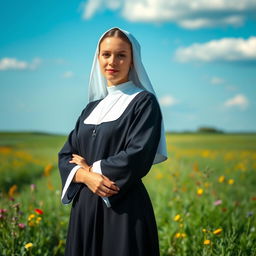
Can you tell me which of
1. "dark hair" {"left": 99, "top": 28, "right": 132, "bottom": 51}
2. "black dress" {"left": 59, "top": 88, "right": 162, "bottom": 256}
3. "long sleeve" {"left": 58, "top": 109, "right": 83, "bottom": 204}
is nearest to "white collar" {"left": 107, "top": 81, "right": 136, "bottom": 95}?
"black dress" {"left": 59, "top": 88, "right": 162, "bottom": 256}

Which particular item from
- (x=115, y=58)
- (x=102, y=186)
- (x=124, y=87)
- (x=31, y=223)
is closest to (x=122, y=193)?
(x=102, y=186)

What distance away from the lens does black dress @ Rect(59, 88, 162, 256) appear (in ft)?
8.04

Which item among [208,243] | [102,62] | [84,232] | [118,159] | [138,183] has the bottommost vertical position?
[208,243]

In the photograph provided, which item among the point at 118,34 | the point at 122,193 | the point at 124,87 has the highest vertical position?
the point at 118,34

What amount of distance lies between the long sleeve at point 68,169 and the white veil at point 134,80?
31cm

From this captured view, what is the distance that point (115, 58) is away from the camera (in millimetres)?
2680

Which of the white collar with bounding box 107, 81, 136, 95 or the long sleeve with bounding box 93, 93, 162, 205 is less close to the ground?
the white collar with bounding box 107, 81, 136, 95

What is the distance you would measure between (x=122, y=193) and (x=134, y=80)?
2.69 ft

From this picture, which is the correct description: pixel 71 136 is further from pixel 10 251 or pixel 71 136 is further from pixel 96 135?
pixel 10 251

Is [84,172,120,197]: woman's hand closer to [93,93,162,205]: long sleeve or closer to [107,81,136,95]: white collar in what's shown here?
[93,93,162,205]: long sleeve

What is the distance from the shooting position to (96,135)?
8.68ft

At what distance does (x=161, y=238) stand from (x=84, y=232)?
6.59 feet

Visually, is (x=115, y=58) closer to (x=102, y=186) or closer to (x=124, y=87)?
(x=124, y=87)

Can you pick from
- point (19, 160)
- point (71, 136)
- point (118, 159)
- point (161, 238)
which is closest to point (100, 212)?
point (118, 159)
